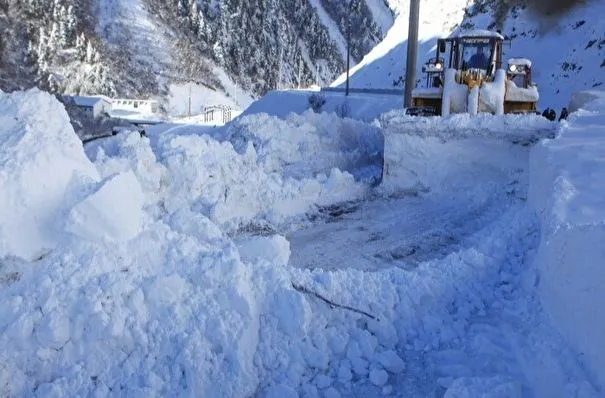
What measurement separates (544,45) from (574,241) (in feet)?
66.8

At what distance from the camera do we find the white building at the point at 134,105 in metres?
46.4

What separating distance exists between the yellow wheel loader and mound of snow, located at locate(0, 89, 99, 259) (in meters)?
7.39

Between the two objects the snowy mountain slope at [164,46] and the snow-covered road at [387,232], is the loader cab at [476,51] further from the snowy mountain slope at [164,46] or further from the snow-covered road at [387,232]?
the snowy mountain slope at [164,46]

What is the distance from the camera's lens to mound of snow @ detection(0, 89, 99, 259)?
13.8ft

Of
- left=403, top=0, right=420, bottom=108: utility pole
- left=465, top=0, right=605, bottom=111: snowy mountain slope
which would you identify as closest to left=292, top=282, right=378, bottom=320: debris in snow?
left=403, top=0, right=420, bottom=108: utility pole

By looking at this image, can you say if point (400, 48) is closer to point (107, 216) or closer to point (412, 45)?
point (412, 45)

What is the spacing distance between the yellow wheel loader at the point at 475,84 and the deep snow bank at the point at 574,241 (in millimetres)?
3774

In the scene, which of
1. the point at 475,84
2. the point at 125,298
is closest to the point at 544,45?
the point at 475,84

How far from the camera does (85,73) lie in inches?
2060

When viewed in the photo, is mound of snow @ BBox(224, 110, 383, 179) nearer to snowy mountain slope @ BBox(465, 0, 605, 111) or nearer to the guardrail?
snowy mountain slope @ BBox(465, 0, 605, 111)

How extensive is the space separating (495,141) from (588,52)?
43.0 feet

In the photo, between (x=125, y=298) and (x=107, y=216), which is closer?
(x=125, y=298)

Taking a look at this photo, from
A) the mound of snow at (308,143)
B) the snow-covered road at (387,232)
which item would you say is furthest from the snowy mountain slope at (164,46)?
the snow-covered road at (387,232)

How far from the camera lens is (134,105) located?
48.2 meters
